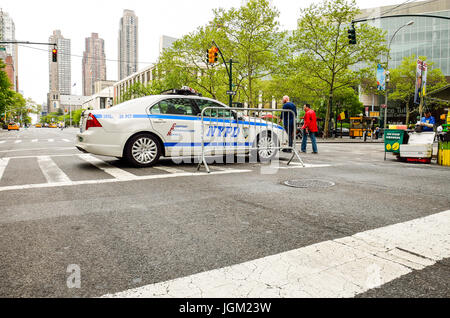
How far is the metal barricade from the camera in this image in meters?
8.56

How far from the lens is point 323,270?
2.43 m

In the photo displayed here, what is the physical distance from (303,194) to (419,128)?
687 cm

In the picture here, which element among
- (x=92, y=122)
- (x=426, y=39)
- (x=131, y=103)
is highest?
(x=426, y=39)

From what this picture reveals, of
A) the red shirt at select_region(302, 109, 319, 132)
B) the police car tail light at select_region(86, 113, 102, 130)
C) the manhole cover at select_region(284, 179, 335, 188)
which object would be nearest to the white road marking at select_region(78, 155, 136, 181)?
the police car tail light at select_region(86, 113, 102, 130)

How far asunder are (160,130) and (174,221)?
472 centimetres

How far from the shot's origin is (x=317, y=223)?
361 centimetres

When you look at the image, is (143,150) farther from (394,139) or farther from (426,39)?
(426,39)

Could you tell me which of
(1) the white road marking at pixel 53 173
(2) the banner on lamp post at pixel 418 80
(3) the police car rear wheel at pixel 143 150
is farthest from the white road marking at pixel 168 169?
(2) the banner on lamp post at pixel 418 80

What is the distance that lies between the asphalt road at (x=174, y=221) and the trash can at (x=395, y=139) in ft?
13.7

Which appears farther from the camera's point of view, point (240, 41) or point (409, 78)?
point (409, 78)

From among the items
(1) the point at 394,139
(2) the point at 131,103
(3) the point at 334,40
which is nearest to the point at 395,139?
(1) the point at 394,139

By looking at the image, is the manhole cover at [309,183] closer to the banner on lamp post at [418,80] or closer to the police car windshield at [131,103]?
the police car windshield at [131,103]

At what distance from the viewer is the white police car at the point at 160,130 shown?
7.68 metres

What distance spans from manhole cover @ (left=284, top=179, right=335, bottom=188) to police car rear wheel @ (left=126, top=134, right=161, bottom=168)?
3.43 meters
